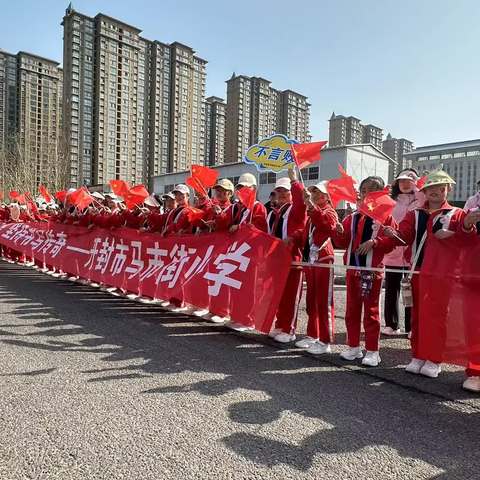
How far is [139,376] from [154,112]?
216 feet

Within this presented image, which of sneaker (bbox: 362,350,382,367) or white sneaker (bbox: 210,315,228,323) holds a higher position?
white sneaker (bbox: 210,315,228,323)

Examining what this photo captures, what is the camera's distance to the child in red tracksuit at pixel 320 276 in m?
4.91

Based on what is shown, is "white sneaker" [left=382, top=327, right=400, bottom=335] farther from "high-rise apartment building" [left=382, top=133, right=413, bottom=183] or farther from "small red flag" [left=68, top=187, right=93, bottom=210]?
"high-rise apartment building" [left=382, top=133, right=413, bottom=183]

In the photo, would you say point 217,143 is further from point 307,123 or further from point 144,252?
point 144,252

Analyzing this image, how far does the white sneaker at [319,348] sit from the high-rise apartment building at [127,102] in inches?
2050

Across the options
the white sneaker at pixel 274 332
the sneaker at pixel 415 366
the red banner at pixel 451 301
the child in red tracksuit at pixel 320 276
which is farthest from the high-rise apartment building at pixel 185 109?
the red banner at pixel 451 301

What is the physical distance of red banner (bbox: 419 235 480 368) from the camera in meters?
3.86

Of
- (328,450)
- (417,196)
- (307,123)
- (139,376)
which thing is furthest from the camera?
(307,123)

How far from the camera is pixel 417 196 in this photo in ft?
19.0

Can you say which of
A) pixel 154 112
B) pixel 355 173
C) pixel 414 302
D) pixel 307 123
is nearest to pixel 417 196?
pixel 414 302

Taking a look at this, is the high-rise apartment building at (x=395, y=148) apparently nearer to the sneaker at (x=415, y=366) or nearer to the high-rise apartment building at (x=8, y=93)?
the high-rise apartment building at (x=8, y=93)

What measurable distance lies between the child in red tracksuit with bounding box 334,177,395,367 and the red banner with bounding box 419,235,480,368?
490mm

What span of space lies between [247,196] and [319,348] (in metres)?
2.18

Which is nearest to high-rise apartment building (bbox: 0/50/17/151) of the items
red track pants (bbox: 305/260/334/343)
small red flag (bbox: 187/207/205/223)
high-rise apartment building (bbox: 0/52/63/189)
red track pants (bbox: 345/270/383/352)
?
high-rise apartment building (bbox: 0/52/63/189)
